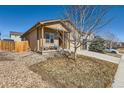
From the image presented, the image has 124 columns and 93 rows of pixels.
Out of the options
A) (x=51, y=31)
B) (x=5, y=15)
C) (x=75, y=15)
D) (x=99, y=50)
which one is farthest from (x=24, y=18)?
(x=99, y=50)

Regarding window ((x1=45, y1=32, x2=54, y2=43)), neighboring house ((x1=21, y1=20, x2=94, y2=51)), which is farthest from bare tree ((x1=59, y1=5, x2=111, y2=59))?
window ((x1=45, y1=32, x2=54, y2=43))

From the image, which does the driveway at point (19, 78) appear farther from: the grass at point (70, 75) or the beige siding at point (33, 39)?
the beige siding at point (33, 39)

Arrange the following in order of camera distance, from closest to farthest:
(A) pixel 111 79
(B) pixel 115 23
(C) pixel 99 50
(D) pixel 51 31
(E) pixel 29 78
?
(E) pixel 29 78 < (A) pixel 111 79 < (B) pixel 115 23 < (D) pixel 51 31 < (C) pixel 99 50

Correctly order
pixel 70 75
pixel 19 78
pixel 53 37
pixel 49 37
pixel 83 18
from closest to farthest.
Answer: pixel 19 78 → pixel 70 75 → pixel 83 18 → pixel 49 37 → pixel 53 37

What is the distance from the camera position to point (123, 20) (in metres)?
12.0

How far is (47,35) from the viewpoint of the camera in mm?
15688

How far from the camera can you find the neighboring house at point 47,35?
13721mm

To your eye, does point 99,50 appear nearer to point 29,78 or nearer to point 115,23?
point 115,23

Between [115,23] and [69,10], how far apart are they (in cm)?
356

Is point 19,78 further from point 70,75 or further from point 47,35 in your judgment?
point 47,35

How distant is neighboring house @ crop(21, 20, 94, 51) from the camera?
1372 centimetres

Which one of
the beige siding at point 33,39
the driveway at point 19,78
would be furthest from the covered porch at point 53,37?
the driveway at point 19,78

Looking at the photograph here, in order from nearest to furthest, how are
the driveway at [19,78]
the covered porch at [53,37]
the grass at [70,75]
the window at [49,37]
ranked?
1. the driveway at [19,78]
2. the grass at [70,75]
3. the covered porch at [53,37]
4. the window at [49,37]

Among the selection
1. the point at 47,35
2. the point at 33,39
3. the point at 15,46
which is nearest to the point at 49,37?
the point at 47,35
